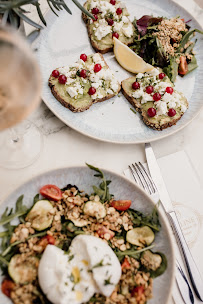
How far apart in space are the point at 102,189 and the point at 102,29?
1.14 m

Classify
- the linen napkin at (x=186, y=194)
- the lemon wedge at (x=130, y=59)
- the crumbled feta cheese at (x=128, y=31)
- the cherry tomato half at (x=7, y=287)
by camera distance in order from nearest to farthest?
1. the cherry tomato half at (x=7, y=287)
2. the linen napkin at (x=186, y=194)
3. the lemon wedge at (x=130, y=59)
4. the crumbled feta cheese at (x=128, y=31)

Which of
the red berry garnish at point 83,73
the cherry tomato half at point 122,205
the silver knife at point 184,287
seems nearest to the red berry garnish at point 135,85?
the red berry garnish at point 83,73

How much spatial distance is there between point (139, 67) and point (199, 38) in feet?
1.87

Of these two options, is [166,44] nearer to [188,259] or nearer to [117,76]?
[117,76]

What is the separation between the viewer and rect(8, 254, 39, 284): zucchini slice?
1.42 meters

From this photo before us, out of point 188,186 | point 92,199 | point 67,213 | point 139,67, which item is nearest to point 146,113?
point 139,67

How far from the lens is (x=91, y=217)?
161 cm

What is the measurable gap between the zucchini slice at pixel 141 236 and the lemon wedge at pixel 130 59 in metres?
1.08

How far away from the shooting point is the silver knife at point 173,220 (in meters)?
1.63

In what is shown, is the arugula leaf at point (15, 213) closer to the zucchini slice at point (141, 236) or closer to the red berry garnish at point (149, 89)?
the zucchini slice at point (141, 236)

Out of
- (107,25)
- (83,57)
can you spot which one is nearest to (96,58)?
(83,57)

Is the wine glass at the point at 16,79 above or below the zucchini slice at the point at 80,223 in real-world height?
above

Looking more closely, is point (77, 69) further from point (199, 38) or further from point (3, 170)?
point (199, 38)

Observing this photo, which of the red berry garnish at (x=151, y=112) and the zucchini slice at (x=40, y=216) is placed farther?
the red berry garnish at (x=151, y=112)
